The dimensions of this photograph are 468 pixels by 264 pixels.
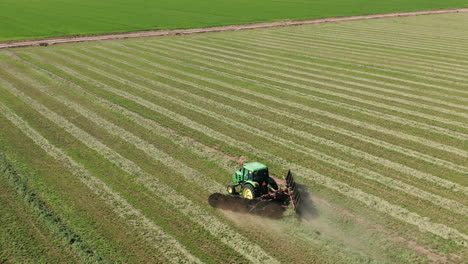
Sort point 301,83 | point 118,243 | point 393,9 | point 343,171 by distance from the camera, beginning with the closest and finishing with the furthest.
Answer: point 118,243
point 343,171
point 301,83
point 393,9

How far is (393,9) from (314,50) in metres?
46.9

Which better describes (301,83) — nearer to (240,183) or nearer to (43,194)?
(240,183)

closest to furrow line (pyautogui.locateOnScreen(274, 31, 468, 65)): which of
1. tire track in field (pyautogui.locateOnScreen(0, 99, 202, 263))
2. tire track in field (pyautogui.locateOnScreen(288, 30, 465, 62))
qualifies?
tire track in field (pyautogui.locateOnScreen(288, 30, 465, 62))

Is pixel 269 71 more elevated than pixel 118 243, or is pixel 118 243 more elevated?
pixel 269 71

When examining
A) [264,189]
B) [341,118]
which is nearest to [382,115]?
[341,118]

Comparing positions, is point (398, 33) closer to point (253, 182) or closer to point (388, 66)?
point (388, 66)

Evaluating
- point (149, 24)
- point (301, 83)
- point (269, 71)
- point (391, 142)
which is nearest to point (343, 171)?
point (391, 142)

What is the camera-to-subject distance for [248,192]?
14.6m

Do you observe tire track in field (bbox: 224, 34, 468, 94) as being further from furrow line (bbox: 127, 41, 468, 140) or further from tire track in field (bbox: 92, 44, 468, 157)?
tire track in field (bbox: 92, 44, 468, 157)

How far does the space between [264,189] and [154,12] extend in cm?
6258

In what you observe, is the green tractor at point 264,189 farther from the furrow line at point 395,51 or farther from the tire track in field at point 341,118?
the furrow line at point 395,51

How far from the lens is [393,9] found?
79688 mm

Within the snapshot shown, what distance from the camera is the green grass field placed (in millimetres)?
54781

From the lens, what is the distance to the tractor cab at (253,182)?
14.3 metres
